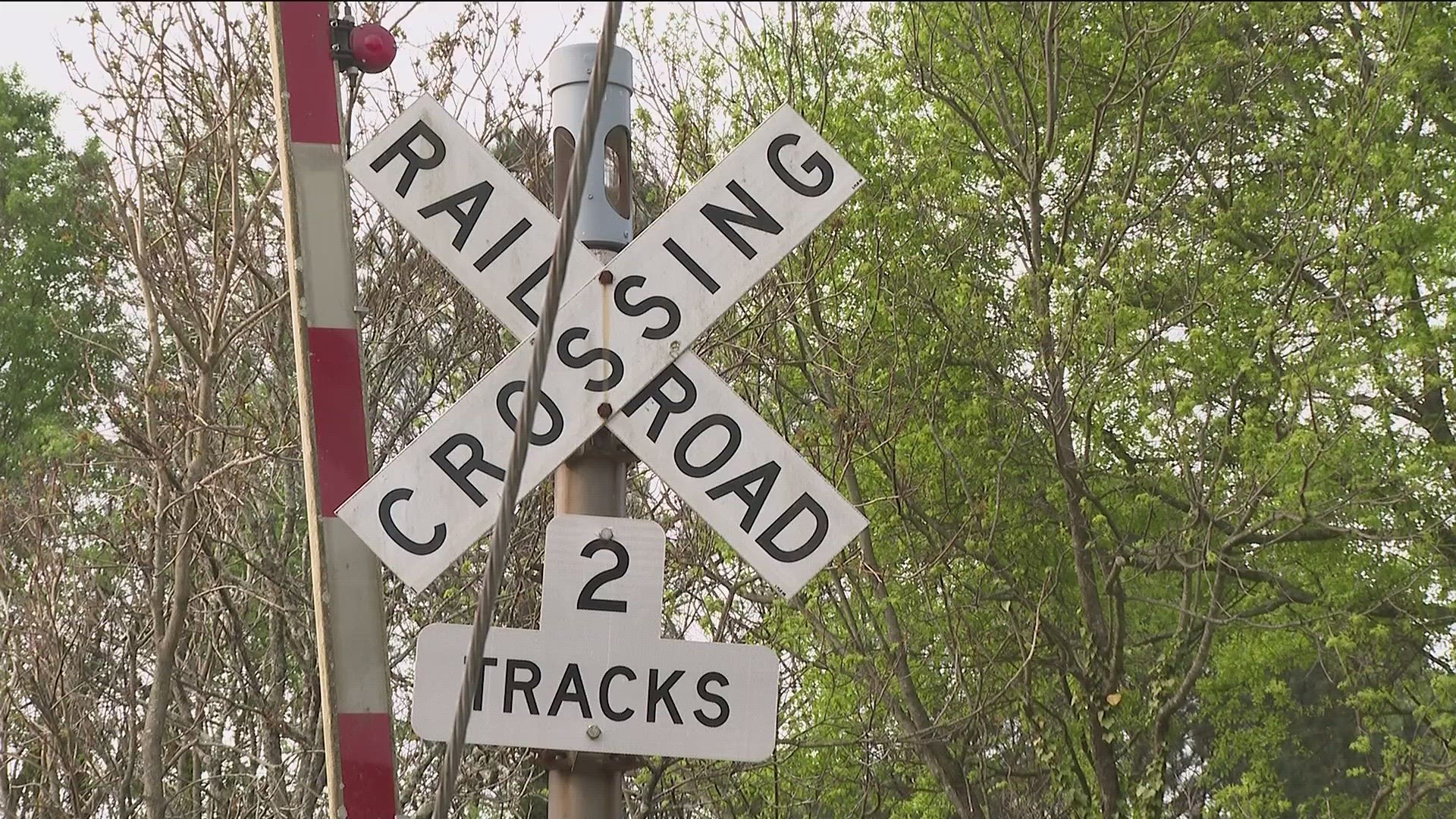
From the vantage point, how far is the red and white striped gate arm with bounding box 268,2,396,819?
1967 millimetres

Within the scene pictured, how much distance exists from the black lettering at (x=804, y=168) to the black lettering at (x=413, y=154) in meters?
0.56

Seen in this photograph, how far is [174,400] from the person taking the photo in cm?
841

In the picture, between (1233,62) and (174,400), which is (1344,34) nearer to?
(1233,62)

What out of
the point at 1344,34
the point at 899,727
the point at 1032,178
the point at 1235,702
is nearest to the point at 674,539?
the point at 899,727

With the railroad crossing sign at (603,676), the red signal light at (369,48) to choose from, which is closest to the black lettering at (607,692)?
the railroad crossing sign at (603,676)

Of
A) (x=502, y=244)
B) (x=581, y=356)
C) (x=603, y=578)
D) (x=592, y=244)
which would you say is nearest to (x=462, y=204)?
(x=502, y=244)

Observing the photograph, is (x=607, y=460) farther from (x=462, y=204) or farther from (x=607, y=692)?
(x=462, y=204)

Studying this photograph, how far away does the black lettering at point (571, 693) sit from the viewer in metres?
2.37

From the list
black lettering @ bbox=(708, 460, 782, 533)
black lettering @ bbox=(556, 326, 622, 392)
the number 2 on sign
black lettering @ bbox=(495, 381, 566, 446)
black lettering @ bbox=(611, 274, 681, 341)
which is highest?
black lettering @ bbox=(611, 274, 681, 341)

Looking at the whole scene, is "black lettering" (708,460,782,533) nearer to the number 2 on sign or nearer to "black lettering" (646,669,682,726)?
the number 2 on sign

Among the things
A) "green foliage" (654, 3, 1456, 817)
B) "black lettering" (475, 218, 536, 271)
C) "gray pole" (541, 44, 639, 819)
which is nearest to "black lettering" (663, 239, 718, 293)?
"gray pole" (541, 44, 639, 819)

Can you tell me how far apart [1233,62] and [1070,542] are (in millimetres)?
4346

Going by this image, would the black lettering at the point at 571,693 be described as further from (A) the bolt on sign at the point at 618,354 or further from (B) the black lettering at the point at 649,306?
(B) the black lettering at the point at 649,306

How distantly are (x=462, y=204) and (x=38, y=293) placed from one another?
1830cm
